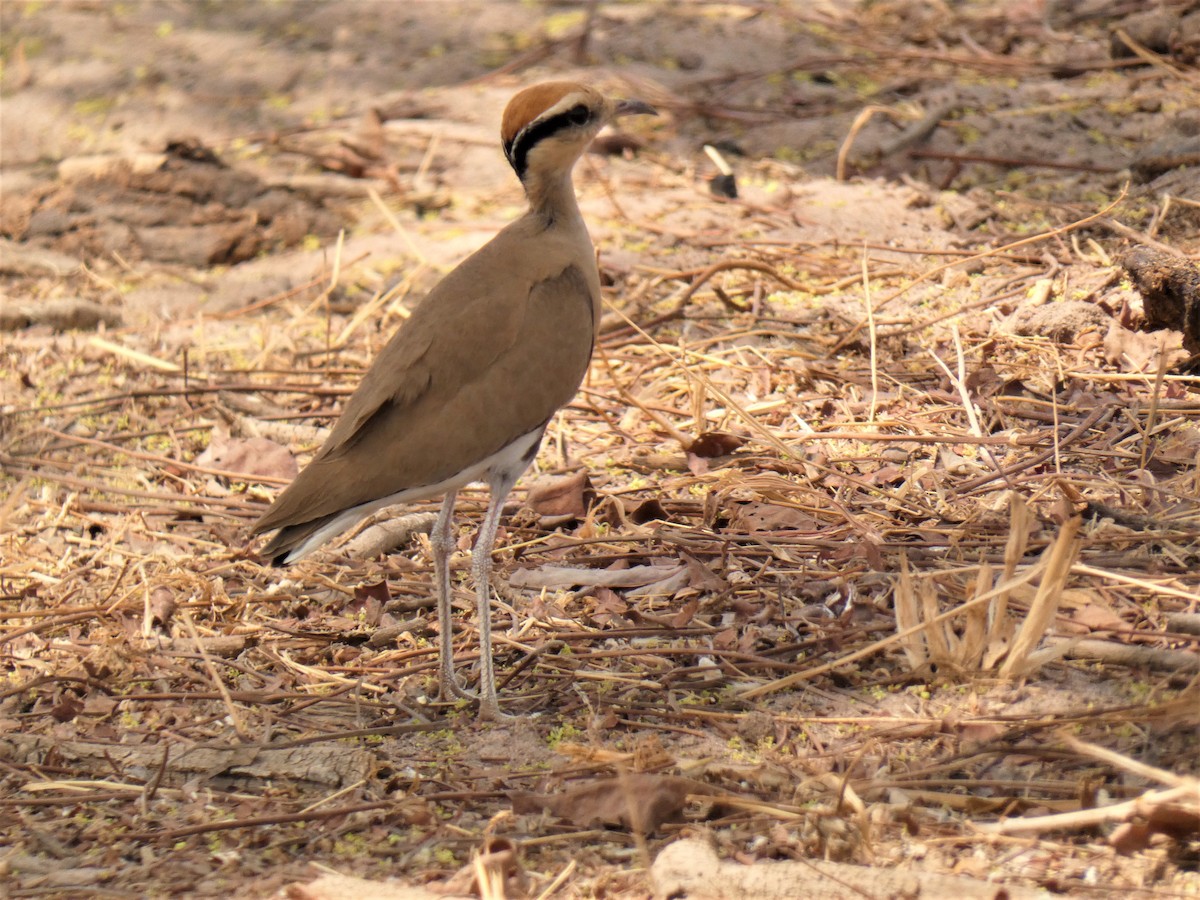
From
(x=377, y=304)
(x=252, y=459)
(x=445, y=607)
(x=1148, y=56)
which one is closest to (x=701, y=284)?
(x=377, y=304)

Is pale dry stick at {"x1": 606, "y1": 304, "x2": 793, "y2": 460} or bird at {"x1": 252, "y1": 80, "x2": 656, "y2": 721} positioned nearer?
bird at {"x1": 252, "y1": 80, "x2": 656, "y2": 721}

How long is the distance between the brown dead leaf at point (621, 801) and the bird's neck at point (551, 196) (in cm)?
199

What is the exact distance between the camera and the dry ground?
3373 millimetres

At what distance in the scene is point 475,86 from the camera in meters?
8.98

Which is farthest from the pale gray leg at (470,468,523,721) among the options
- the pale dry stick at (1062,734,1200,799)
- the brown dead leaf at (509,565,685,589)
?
the pale dry stick at (1062,734,1200,799)

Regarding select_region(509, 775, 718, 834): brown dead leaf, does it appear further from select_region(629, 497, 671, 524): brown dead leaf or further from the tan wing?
select_region(629, 497, 671, 524): brown dead leaf

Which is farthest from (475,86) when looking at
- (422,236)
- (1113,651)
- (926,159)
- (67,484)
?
(1113,651)

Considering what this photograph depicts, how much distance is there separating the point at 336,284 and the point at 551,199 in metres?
2.74

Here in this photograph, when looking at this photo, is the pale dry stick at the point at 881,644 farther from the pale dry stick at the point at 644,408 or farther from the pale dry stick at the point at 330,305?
the pale dry stick at the point at 330,305

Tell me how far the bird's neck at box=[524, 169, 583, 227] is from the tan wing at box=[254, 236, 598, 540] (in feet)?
0.97

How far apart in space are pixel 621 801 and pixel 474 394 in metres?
1.37

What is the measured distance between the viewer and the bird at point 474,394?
4059mm

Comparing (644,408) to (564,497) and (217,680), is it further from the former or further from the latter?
(217,680)

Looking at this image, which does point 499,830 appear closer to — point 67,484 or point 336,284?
point 67,484
